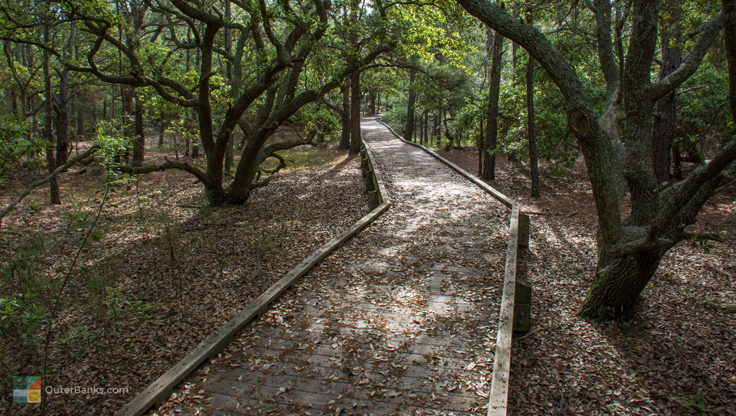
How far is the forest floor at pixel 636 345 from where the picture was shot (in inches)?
173

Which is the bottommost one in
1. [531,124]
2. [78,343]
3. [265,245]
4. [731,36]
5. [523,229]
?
[78,343]

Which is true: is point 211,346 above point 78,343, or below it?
above

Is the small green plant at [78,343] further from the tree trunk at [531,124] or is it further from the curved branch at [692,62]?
the tree trunk at [531,124]

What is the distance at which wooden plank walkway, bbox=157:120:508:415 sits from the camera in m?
3.60

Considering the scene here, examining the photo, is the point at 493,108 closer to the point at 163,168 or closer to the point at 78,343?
the point at 163,168

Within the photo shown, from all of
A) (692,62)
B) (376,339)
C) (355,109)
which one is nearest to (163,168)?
(376,339)

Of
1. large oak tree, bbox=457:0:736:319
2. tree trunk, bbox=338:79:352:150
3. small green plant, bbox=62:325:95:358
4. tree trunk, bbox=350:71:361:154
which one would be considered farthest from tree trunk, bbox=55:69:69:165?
tree trunk, bbox=338:79:352:150

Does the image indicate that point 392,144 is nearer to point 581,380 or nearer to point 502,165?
A: point 502,165

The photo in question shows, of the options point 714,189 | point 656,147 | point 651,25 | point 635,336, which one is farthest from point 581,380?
point 656,147

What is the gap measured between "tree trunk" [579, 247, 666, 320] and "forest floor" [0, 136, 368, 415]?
15.9 feet

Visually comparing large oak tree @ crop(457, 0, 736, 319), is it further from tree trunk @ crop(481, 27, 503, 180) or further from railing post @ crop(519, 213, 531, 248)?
tree trunk @ crop(481, 27, 503, 180)
